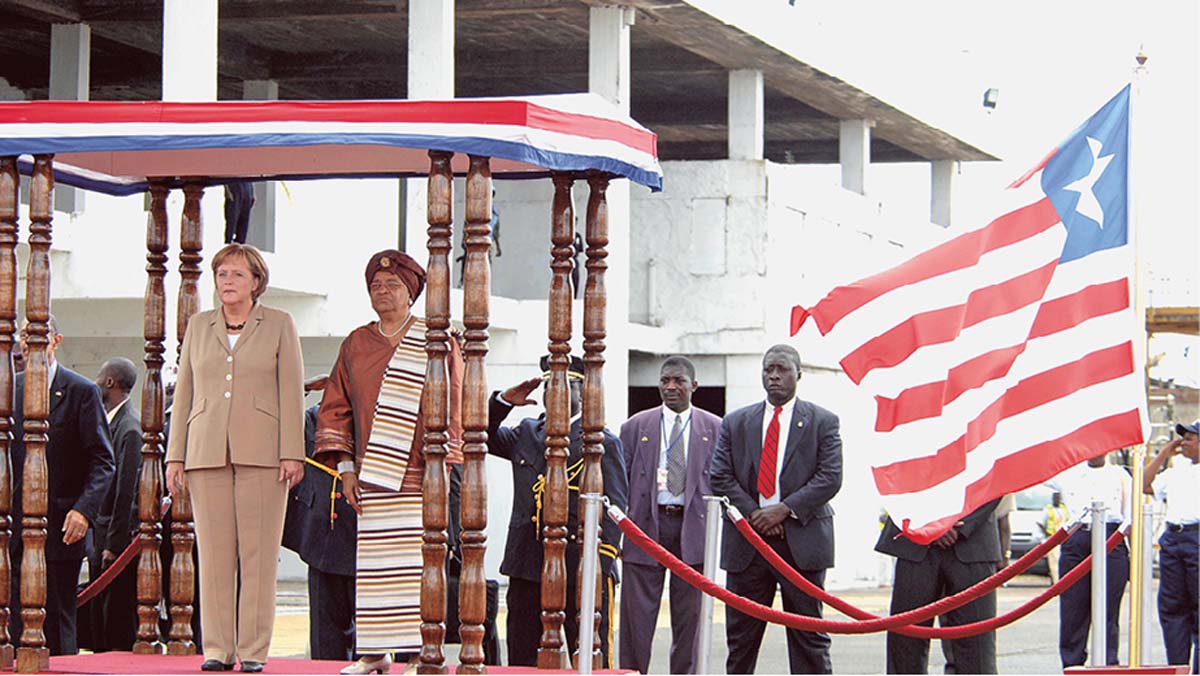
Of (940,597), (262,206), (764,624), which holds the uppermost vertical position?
(262,206)

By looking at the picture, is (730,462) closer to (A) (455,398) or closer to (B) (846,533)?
(A) (455,398)

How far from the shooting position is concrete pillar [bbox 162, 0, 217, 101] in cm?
1756

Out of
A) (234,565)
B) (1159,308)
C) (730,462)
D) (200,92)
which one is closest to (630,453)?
(730,462)

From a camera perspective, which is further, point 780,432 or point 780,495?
point 780,432

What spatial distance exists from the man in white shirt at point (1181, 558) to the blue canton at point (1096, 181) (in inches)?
212

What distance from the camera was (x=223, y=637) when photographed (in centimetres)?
828

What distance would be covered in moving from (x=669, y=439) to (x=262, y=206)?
48.6ft

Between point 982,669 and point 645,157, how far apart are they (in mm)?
3870

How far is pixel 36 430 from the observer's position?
8.30m

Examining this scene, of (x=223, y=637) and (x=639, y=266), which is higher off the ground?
(x=639, y=266)

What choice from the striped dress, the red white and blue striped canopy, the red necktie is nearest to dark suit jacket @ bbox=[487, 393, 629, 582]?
the red necktie

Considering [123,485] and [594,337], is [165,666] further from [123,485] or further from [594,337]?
[594,337]

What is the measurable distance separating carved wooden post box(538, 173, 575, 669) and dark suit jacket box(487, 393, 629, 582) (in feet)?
4.12

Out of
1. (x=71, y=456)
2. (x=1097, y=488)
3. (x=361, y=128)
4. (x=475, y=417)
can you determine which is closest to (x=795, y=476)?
(x=475, y=417)
